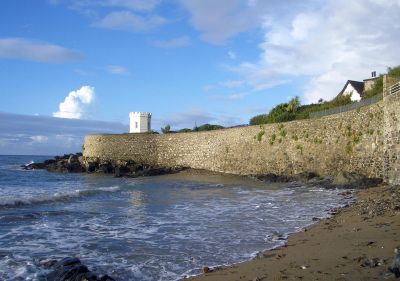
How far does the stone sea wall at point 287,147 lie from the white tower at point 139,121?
1062cm

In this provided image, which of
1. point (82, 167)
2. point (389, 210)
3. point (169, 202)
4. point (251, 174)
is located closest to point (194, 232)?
point (389, 210)

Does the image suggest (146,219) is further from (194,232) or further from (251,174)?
(251,174)

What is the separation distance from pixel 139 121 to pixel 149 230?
47.5 m

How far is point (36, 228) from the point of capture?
12445 millimetres

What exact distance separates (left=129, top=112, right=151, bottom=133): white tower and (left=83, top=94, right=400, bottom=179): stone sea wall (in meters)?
10.6

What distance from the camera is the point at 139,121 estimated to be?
193 ft

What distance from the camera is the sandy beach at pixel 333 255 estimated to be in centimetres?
670

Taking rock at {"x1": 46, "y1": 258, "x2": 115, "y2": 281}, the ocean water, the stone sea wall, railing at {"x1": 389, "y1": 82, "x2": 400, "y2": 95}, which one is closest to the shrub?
the stone sea wall

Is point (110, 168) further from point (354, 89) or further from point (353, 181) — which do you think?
→ point (353, 181)

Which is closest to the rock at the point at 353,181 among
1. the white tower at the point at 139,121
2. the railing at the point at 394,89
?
the railing at the point at 394,89

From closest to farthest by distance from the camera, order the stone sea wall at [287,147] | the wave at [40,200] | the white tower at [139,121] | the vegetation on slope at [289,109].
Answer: the wave at [40,200] → the stone sea wall at [287,147] → the vegetation on slope at [289,109] → the white tower at [139,121]

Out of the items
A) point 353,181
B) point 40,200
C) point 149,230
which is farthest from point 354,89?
point 149,230

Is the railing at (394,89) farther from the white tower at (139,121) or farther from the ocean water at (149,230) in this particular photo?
the white tower at (139,121)

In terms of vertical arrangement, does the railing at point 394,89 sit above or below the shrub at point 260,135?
above
